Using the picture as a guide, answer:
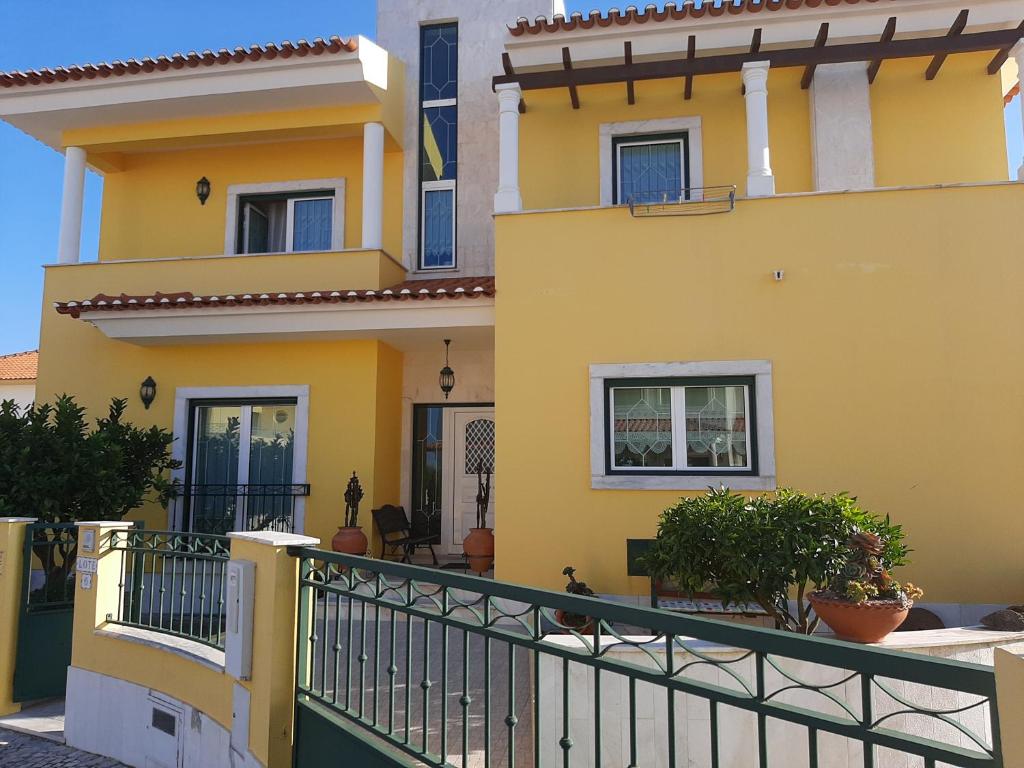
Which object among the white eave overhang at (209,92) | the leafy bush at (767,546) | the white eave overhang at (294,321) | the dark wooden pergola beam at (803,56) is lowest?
the leafy bush at (767,546)

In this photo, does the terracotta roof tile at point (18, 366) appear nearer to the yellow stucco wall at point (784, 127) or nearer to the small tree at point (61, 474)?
the small tree at point (61, 474)

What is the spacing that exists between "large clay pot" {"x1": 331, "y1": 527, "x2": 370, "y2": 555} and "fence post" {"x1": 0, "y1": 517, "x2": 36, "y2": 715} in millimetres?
3247

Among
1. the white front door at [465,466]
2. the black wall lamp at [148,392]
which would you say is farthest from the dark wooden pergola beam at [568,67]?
the black wall lamp at [148,392]

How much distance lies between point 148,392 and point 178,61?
461 cm

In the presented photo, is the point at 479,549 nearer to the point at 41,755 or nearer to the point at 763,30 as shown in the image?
the point at 41,755

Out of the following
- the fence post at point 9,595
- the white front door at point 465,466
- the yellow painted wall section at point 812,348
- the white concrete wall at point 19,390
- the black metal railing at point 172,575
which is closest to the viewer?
the black metal railing at point 172,575

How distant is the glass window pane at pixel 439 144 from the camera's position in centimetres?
1076

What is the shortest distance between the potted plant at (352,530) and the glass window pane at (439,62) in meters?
6.10

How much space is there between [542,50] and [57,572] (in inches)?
313

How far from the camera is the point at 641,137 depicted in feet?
30.7

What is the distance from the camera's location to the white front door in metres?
10.2

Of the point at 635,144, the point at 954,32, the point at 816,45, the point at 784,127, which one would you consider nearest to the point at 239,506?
the point at 635,144

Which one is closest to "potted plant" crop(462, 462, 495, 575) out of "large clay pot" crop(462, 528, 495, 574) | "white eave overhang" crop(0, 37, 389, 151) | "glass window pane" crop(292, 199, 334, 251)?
"large clay pot" crop(462, 528, 495, 574)

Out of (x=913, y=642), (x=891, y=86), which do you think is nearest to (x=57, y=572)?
(x=913, y=642)
